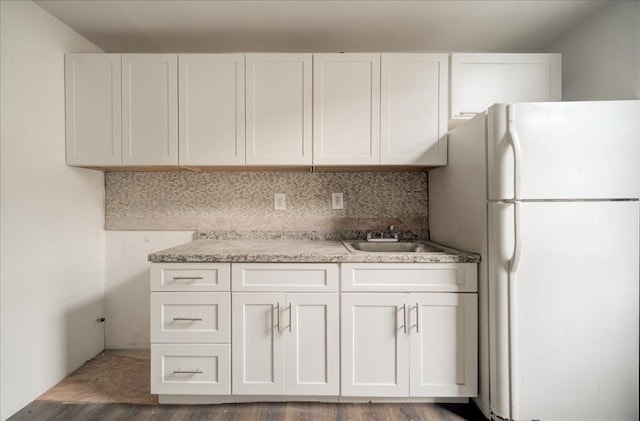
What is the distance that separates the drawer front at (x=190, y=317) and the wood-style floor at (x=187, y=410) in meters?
0.39

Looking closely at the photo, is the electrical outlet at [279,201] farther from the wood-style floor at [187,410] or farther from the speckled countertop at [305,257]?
the wood-style floor at [187,410]

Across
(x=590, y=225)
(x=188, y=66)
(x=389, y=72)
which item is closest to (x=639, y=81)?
(x=590, y=225)

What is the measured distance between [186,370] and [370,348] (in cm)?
101

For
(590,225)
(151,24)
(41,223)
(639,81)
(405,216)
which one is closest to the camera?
(590,225)

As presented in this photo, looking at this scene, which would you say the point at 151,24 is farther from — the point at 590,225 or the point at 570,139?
the point at 590,225

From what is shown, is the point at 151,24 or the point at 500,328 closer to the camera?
the point at 500,328

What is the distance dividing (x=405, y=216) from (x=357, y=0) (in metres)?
1.45

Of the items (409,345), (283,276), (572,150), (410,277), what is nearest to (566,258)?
(572,150)

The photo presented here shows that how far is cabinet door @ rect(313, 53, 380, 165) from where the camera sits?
1984 millimetres

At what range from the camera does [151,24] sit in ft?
6.44

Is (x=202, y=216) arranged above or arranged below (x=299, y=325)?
above

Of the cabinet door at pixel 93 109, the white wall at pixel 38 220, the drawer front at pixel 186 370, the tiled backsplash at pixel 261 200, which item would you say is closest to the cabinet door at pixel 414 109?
the tiled backsplash at pixel 261 200

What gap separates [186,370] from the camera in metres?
1.70

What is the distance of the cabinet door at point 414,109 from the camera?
6.52 ft
